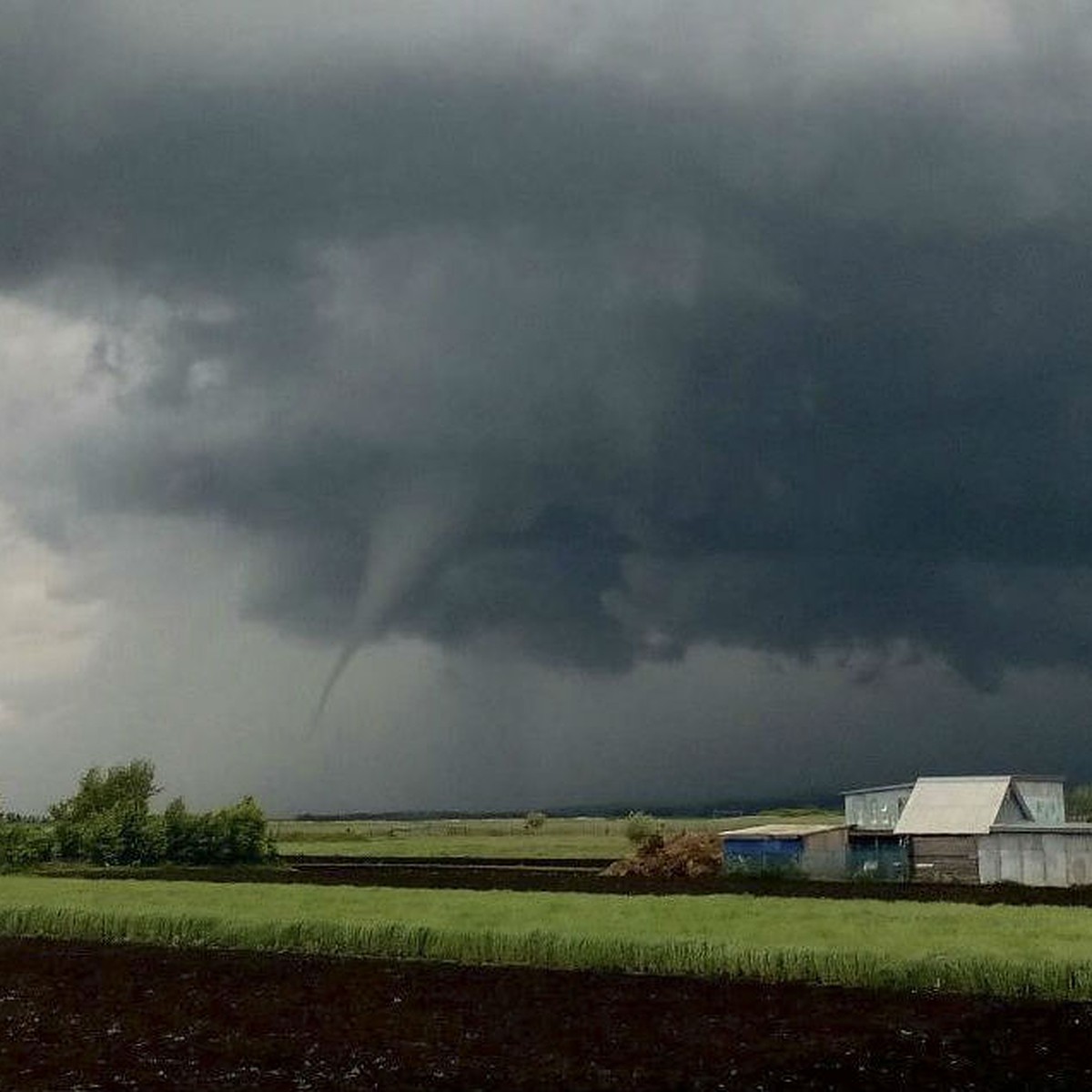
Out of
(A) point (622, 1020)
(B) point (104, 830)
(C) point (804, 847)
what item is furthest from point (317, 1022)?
(B) point (104, 830)

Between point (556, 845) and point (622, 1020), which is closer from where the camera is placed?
point (622, 1020)

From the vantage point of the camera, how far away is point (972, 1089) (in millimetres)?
31031

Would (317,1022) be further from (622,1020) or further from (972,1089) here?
(972,1089)

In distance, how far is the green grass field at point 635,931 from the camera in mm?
46469

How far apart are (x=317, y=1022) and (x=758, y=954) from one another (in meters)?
18.0

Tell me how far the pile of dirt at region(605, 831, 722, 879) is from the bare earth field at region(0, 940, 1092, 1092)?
2105 inches

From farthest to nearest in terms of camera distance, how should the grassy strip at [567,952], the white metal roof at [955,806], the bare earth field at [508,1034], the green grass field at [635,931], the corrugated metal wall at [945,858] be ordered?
the white metal roof at [955,806] → the corrugated metal wall at [945,858] → the green grass field at [635,931] → the grassy strip at [567,952] → the bare earth field at [508,1034]

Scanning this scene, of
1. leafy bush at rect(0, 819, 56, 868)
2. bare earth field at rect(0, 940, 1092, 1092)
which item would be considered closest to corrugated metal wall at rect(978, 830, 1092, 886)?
bare earth field at rect(0, 940, 1092, 1092)

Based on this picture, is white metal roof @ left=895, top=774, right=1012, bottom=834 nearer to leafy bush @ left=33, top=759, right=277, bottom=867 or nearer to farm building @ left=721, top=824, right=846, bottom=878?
farm building @ left=721, top=824, right=846, bottom=878

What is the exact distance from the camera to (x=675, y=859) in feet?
342

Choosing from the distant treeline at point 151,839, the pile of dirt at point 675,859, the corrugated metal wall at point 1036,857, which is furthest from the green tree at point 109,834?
the corrugated metal wall at point 1036,857

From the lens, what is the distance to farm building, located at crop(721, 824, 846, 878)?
97000 mm

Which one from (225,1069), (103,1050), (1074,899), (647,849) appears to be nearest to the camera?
(225,1069)

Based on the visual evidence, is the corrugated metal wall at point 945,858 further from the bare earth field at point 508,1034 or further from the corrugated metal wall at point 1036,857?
the bare earth field at point 508,1034
